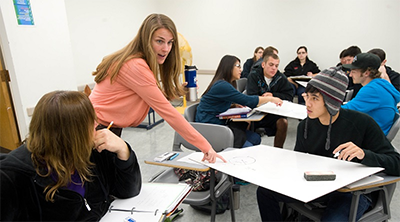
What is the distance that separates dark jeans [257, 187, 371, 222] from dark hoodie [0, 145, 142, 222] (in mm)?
811

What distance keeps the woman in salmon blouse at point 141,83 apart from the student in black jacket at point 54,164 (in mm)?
427

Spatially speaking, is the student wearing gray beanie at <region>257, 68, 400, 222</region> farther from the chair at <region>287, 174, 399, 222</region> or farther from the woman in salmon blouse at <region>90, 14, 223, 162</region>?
the woman in salmon blouse at <region>90, 14, 223, 162</region>

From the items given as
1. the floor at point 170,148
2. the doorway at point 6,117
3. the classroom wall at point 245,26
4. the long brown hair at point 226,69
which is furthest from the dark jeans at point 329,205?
the classroom wall at point 245,26

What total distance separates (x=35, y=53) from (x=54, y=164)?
2.56m

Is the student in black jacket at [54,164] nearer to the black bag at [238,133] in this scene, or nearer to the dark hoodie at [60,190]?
the dark hoodie at [60,190]

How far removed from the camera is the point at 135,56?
142 cm

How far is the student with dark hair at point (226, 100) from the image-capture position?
97.5 inches

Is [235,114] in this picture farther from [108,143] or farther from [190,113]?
[108,143]

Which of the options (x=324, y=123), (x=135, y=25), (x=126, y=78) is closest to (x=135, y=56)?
(x=126, y=78)

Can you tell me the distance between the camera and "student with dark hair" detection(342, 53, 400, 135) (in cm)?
210

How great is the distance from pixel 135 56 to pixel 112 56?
15 centimetres

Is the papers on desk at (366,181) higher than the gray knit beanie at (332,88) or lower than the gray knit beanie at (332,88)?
lower

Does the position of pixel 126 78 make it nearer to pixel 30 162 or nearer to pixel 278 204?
pixel 30 162

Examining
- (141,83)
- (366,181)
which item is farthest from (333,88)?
(141,83)
